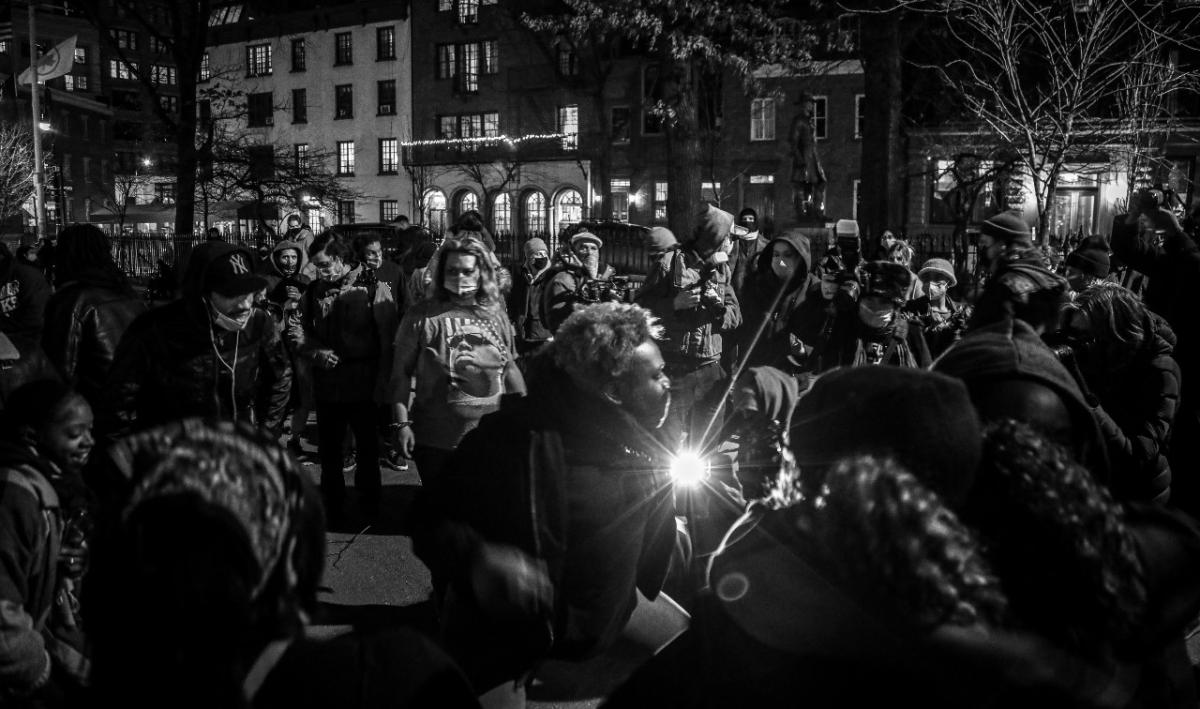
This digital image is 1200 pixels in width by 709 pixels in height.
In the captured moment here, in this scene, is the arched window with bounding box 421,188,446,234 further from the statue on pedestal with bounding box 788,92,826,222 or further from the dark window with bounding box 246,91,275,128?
the statue on pedestal with bounding box 788,92,826,222

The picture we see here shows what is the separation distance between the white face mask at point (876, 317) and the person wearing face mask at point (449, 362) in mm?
1851

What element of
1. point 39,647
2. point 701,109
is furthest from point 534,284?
point 701,109

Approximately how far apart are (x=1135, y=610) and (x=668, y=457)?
1928 mm

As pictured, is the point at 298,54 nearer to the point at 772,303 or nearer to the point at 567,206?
the point at 567,206

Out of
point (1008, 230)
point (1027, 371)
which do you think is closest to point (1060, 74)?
point (1008, 230)

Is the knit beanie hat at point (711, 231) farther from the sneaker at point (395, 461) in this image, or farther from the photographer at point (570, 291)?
the sneaker at point (395, 461)

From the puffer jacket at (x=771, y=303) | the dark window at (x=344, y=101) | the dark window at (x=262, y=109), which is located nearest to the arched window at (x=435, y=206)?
the dark window at (x=344, y=101)

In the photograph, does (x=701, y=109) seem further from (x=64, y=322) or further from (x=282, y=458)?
(x=282, y=458)

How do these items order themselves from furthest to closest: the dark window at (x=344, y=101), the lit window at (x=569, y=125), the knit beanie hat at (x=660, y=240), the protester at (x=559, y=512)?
the dark window at (x=344, y=101), the lit window at (x=569, y=125), the knit beanie hat at (x=660, y=240), the protester at (x=559, y=512)

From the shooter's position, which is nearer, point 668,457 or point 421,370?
point 668,457

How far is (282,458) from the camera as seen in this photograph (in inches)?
66.6

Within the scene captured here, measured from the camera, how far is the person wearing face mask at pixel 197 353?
14.4 feet

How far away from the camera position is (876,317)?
17.2 feet

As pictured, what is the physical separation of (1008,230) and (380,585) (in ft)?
12.9
